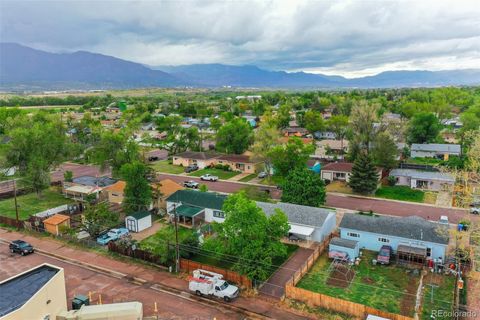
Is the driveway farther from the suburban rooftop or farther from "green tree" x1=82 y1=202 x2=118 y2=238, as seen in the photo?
"green tree" x1=82 y1=202 x2=118 y2=238

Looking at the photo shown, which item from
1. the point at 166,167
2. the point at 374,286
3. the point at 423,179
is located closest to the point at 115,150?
the point at 166,167

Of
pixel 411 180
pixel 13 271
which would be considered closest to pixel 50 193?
pixel 13 271

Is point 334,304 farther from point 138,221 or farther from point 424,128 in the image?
point 424,128

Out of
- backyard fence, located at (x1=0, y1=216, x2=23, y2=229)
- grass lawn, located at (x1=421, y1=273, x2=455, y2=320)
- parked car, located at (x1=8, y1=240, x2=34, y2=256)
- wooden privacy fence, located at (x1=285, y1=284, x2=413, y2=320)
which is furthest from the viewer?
backyard fence, located at (x1=0, y1=216, x2=23, y2=229)

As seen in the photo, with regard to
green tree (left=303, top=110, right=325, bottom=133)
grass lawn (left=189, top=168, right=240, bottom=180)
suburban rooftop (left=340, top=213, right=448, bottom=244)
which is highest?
green tree (left=303, top=110, right=325, bottom=133)

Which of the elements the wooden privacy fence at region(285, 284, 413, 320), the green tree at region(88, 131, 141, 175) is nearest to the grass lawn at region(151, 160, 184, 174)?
the green tree at region(88, 131, 141, 175)

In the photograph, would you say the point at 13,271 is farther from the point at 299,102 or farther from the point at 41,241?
the point at 299,102

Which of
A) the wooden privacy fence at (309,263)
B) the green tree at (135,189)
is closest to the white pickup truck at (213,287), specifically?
the wooden privacy fence at (309,263)
